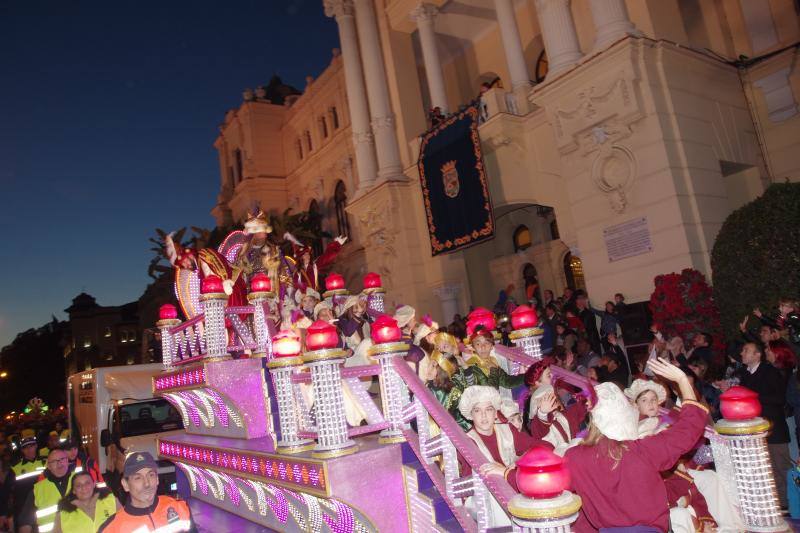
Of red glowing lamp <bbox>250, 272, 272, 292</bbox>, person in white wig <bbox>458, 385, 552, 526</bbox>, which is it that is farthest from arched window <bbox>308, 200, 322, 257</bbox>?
person in white wig <bbox>458, 385, 552, 526</bbox>

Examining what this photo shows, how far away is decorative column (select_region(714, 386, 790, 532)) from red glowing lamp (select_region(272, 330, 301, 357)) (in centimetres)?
370

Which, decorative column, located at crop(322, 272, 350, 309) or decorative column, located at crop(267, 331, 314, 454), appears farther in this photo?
decorative column, located at crop(322, 272, 350, 309)

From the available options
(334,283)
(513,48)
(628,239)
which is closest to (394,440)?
(334,283)

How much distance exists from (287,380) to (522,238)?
17165 millimetres

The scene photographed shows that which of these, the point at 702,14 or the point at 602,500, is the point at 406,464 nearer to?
the point at 602,500

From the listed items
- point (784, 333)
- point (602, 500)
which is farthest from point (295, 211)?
point (602, 500)

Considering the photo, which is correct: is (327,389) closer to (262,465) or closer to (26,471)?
(262,465)

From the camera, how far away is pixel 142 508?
361 cm

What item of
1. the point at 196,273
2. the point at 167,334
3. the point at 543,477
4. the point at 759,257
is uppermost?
the point at 196,273

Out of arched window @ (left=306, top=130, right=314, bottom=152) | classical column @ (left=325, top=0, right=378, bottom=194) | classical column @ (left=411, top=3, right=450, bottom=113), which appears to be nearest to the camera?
classical column @ (left=411, top=3, right=450, bottom=113)

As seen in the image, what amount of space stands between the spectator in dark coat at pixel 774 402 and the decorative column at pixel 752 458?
2.71 metres

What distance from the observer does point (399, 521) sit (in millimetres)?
4621

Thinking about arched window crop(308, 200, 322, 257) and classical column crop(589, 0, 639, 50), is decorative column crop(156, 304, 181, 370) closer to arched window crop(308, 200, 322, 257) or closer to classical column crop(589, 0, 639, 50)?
classical column crop(589, 0, 639, 50)

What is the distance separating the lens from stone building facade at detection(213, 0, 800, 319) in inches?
470
